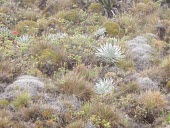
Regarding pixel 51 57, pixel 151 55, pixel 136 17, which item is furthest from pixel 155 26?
pixel 51 57

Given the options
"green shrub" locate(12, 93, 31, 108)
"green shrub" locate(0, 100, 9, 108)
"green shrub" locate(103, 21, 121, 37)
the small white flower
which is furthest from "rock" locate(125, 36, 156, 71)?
"green shrub" locate(0, 100, 9, 108)

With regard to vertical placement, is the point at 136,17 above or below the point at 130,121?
above

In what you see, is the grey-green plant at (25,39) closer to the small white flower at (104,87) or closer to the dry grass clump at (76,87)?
the dry grass clump at (76,87)

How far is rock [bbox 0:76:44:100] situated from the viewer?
248 inches

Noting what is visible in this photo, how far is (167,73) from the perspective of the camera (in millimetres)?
7387

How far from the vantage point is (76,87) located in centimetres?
661

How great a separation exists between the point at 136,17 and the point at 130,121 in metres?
5.39

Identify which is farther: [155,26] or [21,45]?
[155,26]

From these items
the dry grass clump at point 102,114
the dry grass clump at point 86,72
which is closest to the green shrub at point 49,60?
the dry grass clump at point 86,72

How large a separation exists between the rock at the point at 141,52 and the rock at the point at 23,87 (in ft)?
8.35

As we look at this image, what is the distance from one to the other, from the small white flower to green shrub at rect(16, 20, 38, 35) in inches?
135

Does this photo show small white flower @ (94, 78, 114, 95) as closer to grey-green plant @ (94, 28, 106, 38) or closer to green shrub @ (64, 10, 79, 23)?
grey-green plant @ (94, 28, 106, 38)

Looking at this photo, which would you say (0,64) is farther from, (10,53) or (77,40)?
(77,40)

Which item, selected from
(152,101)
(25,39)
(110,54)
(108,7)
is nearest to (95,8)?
(108,7)
